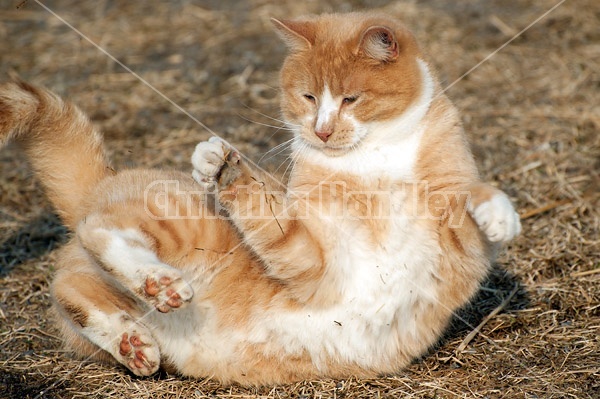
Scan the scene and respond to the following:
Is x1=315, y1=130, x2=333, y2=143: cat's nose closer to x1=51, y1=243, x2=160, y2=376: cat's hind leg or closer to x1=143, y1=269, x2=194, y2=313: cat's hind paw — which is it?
x1=143, y1=269, x2=194, y2=313: cat's hind paw

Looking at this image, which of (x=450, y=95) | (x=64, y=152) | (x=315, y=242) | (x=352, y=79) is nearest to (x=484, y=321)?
(x=315, y=242)

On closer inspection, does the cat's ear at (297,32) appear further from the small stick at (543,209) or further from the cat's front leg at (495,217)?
the small stick at (543,209)

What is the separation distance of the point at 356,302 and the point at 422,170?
64 centimetres

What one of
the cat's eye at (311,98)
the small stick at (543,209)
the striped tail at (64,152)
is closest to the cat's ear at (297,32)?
the cat's eye at (311,98)

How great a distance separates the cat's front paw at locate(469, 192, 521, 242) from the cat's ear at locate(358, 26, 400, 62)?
81cm

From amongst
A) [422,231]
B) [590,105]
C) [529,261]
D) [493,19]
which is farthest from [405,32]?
[493,19]

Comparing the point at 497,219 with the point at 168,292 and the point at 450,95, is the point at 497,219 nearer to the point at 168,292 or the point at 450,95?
the point at 168,292

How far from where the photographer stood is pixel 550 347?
3.31 m

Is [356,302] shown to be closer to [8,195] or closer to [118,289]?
[118,289]

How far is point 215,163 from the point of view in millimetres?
2910

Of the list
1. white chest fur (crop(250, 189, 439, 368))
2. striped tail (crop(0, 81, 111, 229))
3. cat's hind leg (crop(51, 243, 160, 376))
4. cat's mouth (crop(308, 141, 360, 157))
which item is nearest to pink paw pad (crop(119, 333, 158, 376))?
cat's hind leg (crop(51, 243, 160, 376))

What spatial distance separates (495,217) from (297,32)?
49.6 inches

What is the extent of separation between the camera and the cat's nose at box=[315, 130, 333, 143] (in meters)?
3.18

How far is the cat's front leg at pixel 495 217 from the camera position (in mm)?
2762
